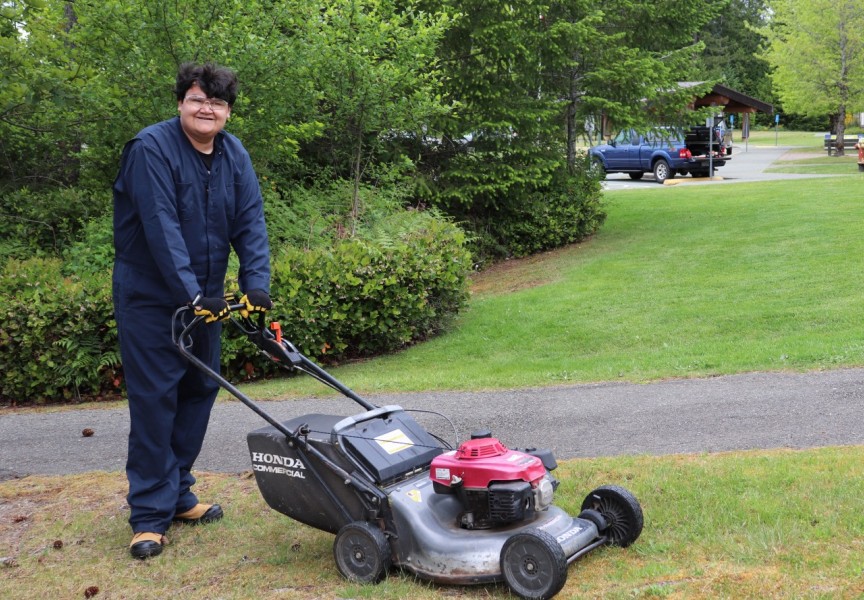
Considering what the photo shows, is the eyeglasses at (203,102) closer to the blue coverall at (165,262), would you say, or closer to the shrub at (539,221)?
the blue coverall at (165,262)

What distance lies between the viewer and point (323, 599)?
3.94 metres

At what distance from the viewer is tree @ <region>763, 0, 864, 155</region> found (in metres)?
41.7

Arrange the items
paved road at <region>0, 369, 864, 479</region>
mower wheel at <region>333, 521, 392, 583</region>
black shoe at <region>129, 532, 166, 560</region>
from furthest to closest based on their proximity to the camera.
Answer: paved road at <region>0, 369, 864, 479</region> → black shoe at <region>129, 532, 166, 560</region> → mower wheel at <region>333, 521, 392, 583</region>

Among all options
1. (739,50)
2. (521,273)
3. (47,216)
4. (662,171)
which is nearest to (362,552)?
(47,216)

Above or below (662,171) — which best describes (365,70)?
above

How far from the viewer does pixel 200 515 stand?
16.1 ft

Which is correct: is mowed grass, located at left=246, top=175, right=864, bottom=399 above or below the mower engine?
below

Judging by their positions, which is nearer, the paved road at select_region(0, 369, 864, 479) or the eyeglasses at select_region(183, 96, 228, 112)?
the eyeglasses at select_region(183, 96, 228, 112)

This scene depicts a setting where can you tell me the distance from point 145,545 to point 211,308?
1247 millimetres

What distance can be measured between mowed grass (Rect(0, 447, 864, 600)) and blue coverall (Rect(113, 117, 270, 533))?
0.37 metres

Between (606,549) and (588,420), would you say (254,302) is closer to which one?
(606,549)

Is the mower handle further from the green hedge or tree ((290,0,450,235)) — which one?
tree ((290,0,450,235))

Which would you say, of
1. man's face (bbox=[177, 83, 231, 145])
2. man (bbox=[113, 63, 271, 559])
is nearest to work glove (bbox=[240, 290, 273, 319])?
man (bbox=[113, 63, 271, 559])

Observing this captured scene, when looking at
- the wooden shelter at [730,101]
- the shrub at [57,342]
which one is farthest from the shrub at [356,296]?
the wooden shelter at [730,101]
